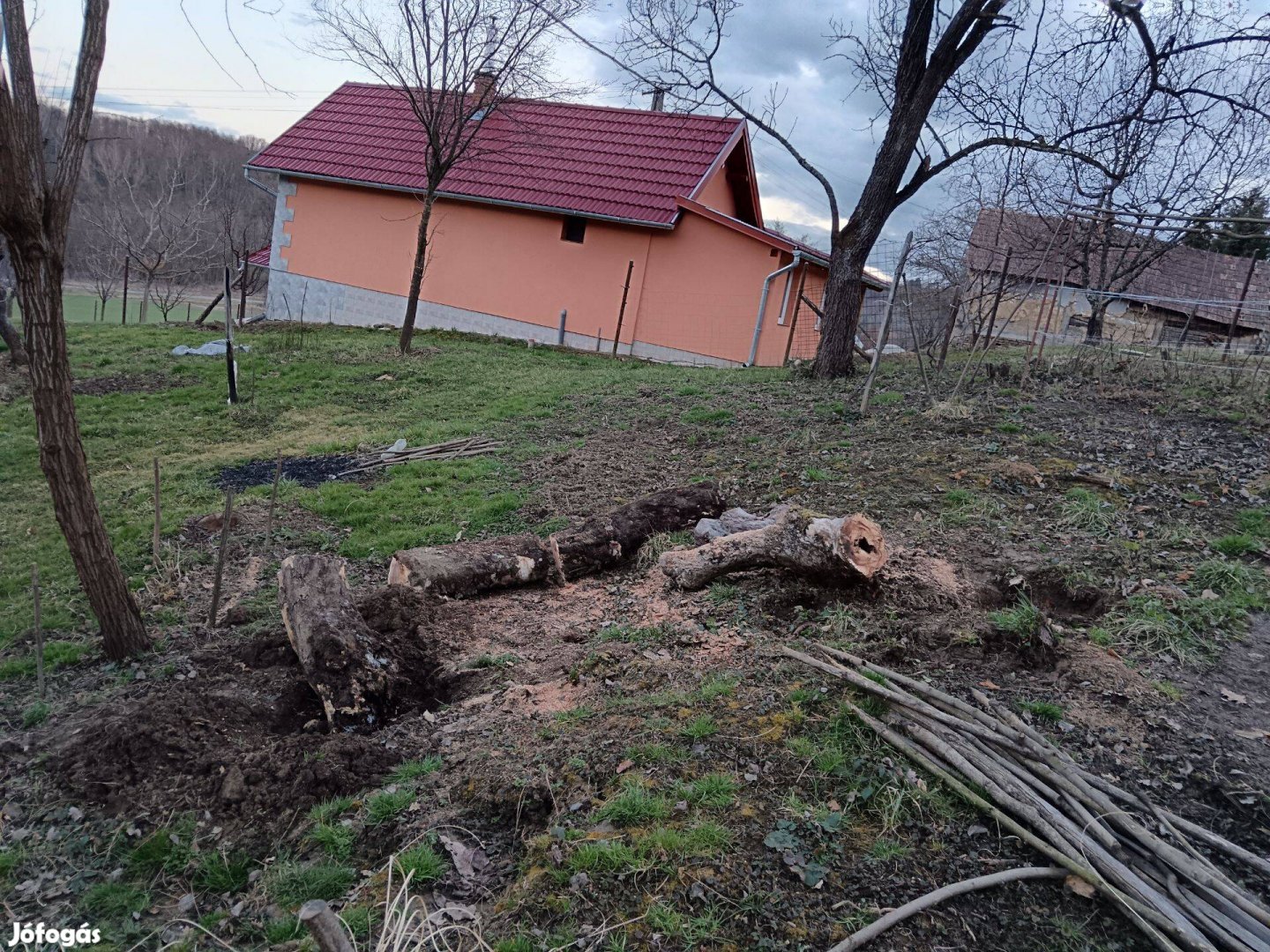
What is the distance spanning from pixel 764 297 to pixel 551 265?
5496mm

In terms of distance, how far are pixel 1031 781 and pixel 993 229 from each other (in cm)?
3106

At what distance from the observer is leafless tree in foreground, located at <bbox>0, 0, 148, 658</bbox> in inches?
157

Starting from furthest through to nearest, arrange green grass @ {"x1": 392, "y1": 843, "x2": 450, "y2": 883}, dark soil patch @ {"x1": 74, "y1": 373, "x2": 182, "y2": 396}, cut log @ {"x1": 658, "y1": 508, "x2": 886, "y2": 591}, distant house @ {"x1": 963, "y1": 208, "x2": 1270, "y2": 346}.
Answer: distant house @ {"x1": 963, "y1": 208, "x2": 1270, "y2": 346}, dark soil patch @ {"x1": 74, "y1": 373, "x2": 182, "y2": 396}, cut log @ {"x1": 658, "y1": 508, "x2": 886, "y2": 591}, green grass @ {"x1": 392, "y1": 843, "x2": 450, "y2": 883}

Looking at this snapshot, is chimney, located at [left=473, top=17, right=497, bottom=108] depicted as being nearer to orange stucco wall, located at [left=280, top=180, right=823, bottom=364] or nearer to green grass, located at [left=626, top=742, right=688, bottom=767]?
orange stucco wall, located at [left=280, top=180, right=823, bottom=364]

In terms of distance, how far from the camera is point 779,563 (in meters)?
5.01

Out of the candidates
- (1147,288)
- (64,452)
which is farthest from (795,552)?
(1147,288)

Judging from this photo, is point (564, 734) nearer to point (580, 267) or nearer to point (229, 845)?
point (229, 845)

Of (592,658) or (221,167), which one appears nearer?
(592,658)

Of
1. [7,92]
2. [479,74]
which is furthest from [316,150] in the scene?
[7,92]

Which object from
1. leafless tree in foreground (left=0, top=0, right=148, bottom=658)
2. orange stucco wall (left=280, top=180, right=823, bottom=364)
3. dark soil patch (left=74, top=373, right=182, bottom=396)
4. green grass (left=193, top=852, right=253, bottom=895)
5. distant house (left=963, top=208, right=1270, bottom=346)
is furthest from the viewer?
distant house (left=963, top=208, right=1270, bottom=346)

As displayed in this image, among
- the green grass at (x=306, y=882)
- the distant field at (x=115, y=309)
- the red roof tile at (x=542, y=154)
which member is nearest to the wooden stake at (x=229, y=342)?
the red roof tile at (x=542, y=154)

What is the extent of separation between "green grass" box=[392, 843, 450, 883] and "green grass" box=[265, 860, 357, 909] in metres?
0.22

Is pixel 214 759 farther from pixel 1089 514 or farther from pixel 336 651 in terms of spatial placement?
pixel 1089 514

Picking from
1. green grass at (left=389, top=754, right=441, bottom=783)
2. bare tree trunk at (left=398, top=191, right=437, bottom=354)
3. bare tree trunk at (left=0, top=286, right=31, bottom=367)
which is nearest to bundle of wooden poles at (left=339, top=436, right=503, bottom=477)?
green grass at (left=389, top=754, right=441, bottom=783)
